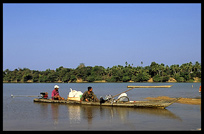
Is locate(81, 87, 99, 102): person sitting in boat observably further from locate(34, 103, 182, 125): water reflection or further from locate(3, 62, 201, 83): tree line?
locate(3, 62, 201, 83): tree line

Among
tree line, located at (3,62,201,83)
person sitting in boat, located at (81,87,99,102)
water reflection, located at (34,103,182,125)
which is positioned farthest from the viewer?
A: tree line, located at (3,62,201,83)

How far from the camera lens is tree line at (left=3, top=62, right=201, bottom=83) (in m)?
87.2

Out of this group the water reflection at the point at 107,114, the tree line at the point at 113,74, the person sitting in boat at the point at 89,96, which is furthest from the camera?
the tree line at the point at 113,74

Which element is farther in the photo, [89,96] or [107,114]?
[89,96]

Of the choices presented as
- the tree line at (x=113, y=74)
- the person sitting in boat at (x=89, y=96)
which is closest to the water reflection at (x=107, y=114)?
the person sitting in boat at (x=89, y=96)

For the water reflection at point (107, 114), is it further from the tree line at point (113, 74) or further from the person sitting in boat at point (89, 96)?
the tree line at point (113, 74)

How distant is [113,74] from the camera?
9675 centimetres

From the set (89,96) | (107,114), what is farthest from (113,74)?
(107,114)

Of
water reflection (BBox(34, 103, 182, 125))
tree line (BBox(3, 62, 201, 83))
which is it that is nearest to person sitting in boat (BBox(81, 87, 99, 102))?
water reflection (BBox(34, 103, 182, 125))

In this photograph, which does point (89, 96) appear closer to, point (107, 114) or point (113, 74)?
point (107, 114)

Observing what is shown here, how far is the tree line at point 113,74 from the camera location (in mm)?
87188

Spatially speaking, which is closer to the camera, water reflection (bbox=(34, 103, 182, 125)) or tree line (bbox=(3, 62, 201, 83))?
water reflection (bbox=(34, 103, 182, 125))

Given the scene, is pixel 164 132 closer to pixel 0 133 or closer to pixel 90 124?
pixel 90 124

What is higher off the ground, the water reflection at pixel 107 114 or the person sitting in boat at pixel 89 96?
the person sitting in boat at pixel 89 96
